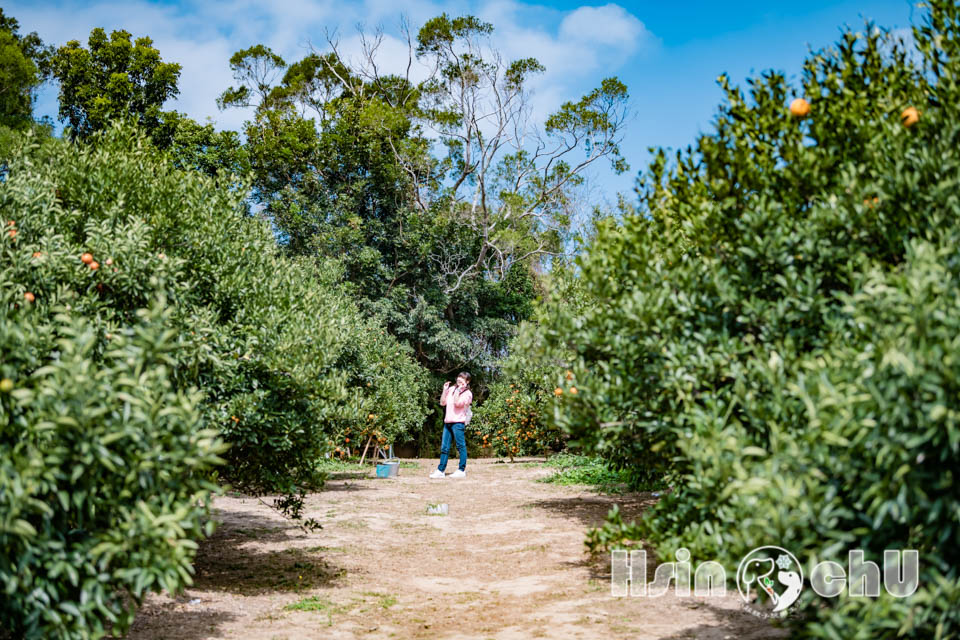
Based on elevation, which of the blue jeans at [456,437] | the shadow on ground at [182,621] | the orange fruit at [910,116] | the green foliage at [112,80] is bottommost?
the shadow on ground at [182,621]

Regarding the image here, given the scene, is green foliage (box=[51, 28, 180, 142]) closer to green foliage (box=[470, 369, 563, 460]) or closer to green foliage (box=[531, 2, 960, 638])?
green foliage (box=[470, 369, 563, 460])

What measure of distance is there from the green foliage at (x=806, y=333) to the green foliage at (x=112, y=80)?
2338cm

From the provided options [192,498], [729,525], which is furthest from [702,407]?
[192,498]

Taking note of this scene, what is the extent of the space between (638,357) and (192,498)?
264cm

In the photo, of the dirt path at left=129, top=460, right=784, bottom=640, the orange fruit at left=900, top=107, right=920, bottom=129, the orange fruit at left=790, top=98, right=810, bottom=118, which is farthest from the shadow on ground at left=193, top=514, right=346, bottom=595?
the orange fruit at left=900, top=107, right=920, bottom=129

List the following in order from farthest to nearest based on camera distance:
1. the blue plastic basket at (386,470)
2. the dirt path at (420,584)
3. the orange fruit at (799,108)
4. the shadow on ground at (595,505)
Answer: the blue plastic basket at (386,470)
the shadow on ground at (595,505)
the dirt path at (420,584)
the orange fruit at (799,108)

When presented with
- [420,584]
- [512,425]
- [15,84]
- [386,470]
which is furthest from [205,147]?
[420,584]

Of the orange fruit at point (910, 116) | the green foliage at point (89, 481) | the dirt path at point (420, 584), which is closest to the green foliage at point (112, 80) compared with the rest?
the dirt path at point (420, 584)

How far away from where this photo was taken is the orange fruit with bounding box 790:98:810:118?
13.8ft

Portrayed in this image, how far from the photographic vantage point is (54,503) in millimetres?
3545

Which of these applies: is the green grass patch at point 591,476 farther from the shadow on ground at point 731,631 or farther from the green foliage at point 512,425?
the shadow on ground at point 731,631

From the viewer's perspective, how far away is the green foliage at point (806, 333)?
9.35 feet

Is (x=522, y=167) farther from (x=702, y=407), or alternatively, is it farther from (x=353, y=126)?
Result: (x=702, y=407)

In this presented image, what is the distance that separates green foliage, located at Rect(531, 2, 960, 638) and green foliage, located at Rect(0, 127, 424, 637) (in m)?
2.44
